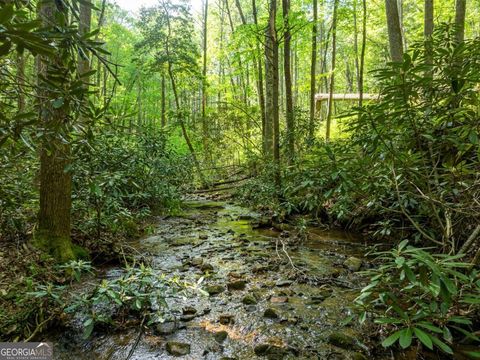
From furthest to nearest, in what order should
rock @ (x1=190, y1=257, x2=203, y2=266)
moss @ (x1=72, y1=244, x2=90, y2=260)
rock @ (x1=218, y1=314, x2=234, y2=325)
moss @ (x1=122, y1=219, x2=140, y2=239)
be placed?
moss @ (x1=122, y1=219, x2=140, y2=239) → rock @ (x1=190, y1=257, x2=203, y2=266) → moss @ (x1=72, y1=244, x2=90, y2=260) → rock @ (x1=218, y1=314, x2=234, y2=325)

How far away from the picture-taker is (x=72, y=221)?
4668 millimetres

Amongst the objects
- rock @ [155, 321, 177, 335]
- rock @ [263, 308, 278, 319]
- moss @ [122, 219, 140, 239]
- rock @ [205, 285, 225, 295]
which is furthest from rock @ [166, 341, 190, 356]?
moss @ [122, 219, 140, 239]

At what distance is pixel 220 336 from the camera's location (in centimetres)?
276

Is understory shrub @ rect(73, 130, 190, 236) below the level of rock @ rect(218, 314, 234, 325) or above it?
above

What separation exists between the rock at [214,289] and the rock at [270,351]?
115cm

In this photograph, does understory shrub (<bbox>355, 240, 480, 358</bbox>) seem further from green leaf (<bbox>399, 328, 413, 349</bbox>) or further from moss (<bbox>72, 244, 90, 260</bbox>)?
moss (<bbox>72, 244, 90, 260</bbox>)

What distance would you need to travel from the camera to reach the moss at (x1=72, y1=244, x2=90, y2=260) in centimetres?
401

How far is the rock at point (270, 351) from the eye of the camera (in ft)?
8.16

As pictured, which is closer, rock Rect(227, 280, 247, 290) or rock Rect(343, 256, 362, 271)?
rock Rect(227, 280, 247, 290)

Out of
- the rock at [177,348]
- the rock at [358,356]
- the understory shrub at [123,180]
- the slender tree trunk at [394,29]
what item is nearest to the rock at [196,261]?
the understory shrub at [123,180]

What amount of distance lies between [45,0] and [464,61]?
326cm

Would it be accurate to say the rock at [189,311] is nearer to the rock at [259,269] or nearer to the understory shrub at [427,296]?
the rock at [259,269]

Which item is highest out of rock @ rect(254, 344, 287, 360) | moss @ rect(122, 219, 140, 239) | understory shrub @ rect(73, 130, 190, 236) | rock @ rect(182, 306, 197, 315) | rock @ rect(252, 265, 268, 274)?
understory shrub @ rect(73, 130, 190, 236)

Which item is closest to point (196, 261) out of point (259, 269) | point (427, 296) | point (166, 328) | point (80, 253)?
point (259, 269)
